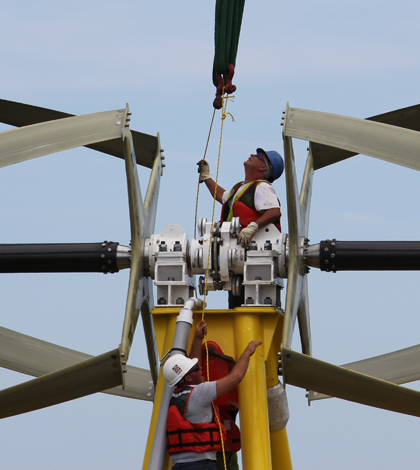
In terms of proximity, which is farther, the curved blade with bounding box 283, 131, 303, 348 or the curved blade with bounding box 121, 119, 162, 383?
the curved blade with bounding box 121, 119, 162, 383

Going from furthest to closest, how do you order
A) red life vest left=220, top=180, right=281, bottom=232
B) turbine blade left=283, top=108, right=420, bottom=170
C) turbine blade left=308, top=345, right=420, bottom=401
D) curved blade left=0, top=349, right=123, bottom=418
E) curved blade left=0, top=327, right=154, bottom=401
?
curved blade left=0, top=327, right=154, bottom=401
turbine blade left=308, top=345, right=420, bottom=401
red life vest left=220, top=180, right=281, bottom=232
turbine blade left=283, top=108, right=420, bottom=170
curved blade left=0, top=349, right=123, bottom=418

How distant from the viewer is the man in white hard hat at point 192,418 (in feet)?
30.0

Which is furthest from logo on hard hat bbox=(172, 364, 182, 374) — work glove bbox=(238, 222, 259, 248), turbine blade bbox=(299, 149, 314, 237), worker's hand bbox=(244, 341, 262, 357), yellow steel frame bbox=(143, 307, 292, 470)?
turbine blade bbox=(299, 149, 314, 237)

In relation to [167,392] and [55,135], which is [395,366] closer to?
[167,392]

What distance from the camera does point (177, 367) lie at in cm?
942

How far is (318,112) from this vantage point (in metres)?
10.5

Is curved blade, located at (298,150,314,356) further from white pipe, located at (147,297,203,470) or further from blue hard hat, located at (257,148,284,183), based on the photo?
white pipe, located at (147,297,203,470)

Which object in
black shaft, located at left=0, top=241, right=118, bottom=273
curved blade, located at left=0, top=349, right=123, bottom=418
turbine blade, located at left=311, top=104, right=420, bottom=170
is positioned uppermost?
turbine blade, located at left=311, top=104, right=420, bottom=170

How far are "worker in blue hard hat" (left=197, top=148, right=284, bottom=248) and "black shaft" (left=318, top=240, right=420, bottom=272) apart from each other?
861 mm

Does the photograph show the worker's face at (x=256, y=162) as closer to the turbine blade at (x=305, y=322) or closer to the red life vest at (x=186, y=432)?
the turbine blade at (x=305, y=322)

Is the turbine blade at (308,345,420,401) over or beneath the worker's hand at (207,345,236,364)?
over

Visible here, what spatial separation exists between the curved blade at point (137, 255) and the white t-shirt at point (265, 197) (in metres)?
1.54

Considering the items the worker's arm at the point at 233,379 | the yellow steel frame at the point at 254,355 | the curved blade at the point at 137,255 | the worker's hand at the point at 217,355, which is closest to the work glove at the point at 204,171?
the curved blade at the point at 137,255

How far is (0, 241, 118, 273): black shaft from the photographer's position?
11508 mm
